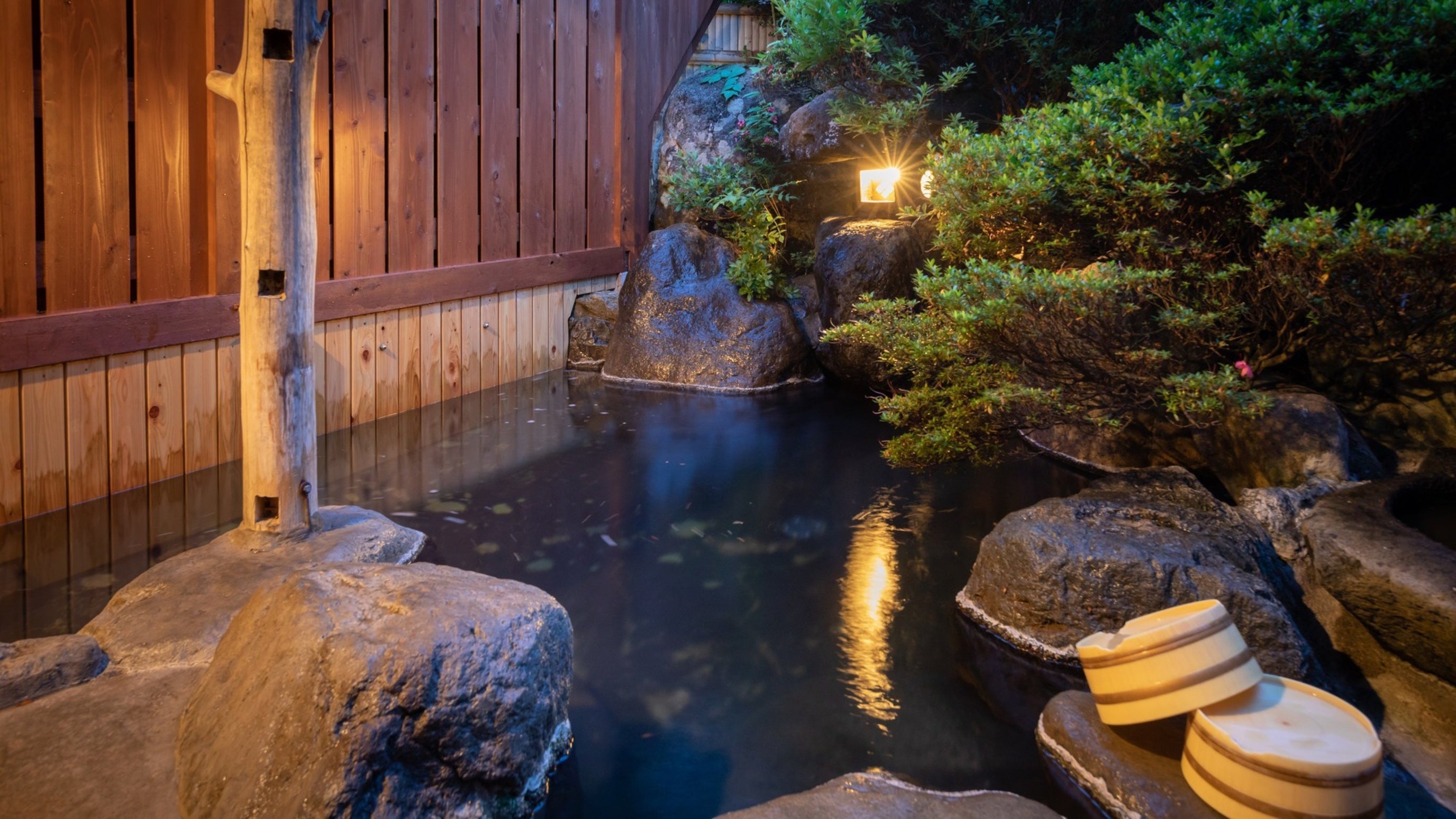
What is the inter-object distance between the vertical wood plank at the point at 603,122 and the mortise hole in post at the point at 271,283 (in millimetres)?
5114

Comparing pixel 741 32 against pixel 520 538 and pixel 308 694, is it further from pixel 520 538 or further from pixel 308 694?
pixel 308 694

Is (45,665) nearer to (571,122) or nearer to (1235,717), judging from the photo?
(1235,717)

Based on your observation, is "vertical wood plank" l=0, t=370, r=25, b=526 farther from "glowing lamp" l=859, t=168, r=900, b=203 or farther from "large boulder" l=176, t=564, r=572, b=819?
"glowing lamp" l=859, t=168, r=900, b=203

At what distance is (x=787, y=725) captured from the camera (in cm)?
328

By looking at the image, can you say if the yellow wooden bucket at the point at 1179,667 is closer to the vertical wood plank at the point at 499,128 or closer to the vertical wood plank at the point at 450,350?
the vertical wood plank at the point at 450,350

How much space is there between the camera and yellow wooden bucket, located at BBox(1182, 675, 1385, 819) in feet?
8.11

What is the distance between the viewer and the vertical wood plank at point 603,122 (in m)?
8.91

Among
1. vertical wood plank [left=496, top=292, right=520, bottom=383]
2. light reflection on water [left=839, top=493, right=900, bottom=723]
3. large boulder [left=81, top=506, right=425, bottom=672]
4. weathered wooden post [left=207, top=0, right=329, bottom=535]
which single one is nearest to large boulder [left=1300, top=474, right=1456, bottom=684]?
light reflection on water [left=839, top=493, right=900, bottom=723]

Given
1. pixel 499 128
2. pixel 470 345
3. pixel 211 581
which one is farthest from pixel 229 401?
pixel 499 128

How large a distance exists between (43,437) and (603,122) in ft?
18.6

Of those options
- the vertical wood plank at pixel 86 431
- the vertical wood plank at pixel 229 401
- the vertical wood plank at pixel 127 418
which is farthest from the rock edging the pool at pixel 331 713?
the vertical wood plank at pixel 229 401

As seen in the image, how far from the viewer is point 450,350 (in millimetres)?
7523

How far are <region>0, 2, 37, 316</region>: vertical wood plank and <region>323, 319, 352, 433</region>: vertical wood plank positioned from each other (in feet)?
6.30

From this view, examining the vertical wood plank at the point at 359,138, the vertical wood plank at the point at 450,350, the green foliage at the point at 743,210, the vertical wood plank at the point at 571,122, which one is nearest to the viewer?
the vertical wood plank at the point at 359,138
